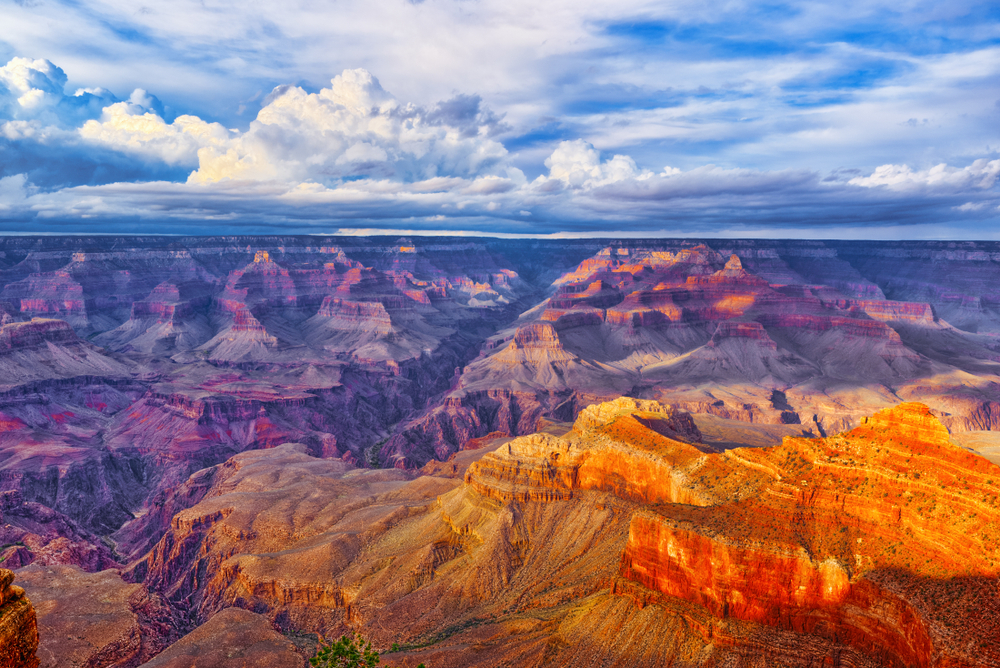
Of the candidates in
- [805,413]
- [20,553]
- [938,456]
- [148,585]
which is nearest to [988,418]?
[805,413]

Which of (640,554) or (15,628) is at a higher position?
(15,628)

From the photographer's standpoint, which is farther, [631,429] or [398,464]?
[398,464]

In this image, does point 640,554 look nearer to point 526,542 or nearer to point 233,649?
point 526,542

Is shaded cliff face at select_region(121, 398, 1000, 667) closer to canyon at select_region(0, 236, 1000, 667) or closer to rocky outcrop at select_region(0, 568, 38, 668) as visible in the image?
canyon at select_region(0, 236, 1000, 667)

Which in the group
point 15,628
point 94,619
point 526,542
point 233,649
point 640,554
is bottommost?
point 94,619

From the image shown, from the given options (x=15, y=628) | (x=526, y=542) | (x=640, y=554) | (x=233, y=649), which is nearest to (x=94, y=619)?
(x=233, y=649)

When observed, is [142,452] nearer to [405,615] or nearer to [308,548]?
[308,548]
